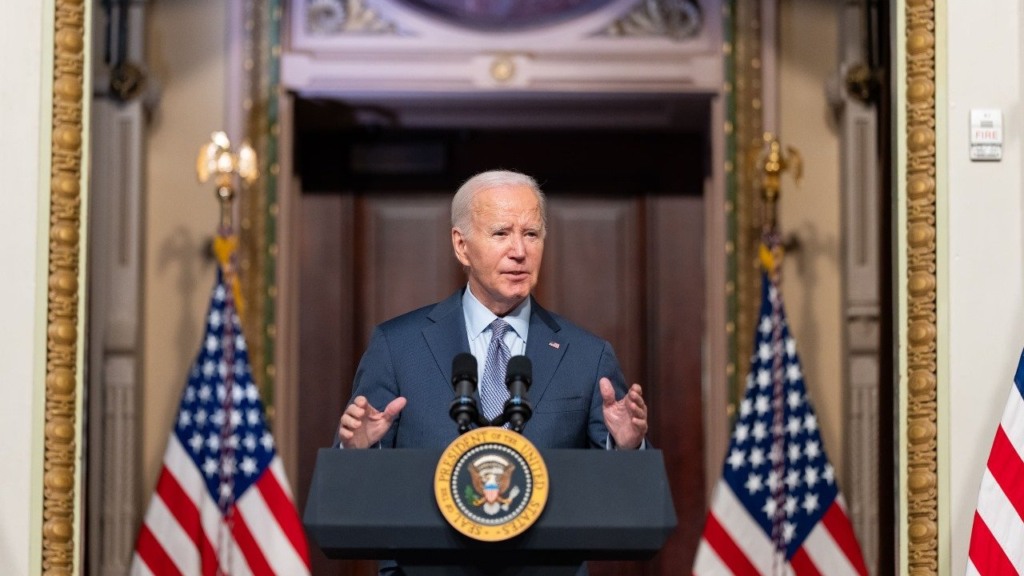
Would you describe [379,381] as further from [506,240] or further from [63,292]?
[63,292]

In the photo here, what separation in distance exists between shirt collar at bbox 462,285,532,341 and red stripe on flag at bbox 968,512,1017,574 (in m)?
1.36

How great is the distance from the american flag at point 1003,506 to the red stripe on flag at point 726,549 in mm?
1717

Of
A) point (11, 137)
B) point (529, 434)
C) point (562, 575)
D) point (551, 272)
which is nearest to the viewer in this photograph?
point (562, 575)

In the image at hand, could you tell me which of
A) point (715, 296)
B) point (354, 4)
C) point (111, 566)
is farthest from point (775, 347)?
point (111, 566)

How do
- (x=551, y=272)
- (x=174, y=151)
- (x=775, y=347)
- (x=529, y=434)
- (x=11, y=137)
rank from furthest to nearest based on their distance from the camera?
(x=551, y=272) < (x=174, y=151) < (x=775, y=347) < (x=11, y=137) < (x=529, y=434)

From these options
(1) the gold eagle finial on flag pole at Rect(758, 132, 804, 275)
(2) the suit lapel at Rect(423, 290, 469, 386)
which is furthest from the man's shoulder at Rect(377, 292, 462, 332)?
(1) the gold eagle finial on flag pole at Rect(758, 132, 804, 275)

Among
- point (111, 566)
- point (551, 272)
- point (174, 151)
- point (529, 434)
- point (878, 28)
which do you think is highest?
point (878, 28)

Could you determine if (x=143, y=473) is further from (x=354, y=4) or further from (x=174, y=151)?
(x=354, y=4)

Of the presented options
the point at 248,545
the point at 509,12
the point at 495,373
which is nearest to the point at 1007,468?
the point at 495,373

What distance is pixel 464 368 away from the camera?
10.6 feet

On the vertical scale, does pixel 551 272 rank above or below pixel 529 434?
above

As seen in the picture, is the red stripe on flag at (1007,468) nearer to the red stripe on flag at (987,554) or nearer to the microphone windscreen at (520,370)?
the red stripe on flag at (987,554)

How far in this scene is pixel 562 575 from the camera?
3279mm

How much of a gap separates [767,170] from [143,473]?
2545 millimetres
